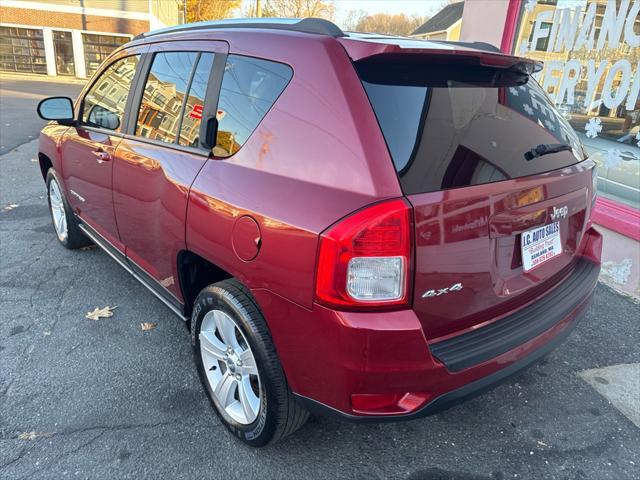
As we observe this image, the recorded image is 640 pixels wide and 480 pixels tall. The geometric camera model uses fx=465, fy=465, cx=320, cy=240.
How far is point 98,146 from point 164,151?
3.18 feet

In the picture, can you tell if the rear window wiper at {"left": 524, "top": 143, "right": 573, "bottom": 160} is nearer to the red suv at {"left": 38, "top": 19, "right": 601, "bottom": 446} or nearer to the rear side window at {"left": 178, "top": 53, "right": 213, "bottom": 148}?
the red suv at {"left": 38, "top": 19, "right": 601, "bottom": 446}

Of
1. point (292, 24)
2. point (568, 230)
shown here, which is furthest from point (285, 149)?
point (568, 230)

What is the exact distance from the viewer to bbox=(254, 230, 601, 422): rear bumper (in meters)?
1.65

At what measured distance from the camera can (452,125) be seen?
1.84 meters

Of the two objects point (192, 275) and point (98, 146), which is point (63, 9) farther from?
point (192, 275)

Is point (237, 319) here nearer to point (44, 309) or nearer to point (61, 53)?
point (44, 309)

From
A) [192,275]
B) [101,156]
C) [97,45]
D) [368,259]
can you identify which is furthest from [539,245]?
[97,45]

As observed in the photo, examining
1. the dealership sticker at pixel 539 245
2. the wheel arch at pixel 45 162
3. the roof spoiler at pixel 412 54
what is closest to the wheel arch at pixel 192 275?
the roof spoiler at pixel 412 54

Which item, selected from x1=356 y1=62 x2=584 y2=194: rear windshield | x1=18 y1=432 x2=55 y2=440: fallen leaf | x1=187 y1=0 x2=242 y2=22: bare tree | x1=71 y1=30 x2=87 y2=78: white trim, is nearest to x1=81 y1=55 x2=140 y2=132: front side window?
x1=18 y1=432 x2=55 y2=440: fallen leaf

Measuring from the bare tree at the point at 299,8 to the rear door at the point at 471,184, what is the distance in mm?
39757

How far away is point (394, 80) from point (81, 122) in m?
2.86

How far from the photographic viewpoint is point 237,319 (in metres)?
2.04

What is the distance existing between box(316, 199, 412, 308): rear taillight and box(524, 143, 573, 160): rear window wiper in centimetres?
79

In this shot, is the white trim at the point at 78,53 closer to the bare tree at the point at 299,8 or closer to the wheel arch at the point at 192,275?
the bare tree at the point at 299,8
